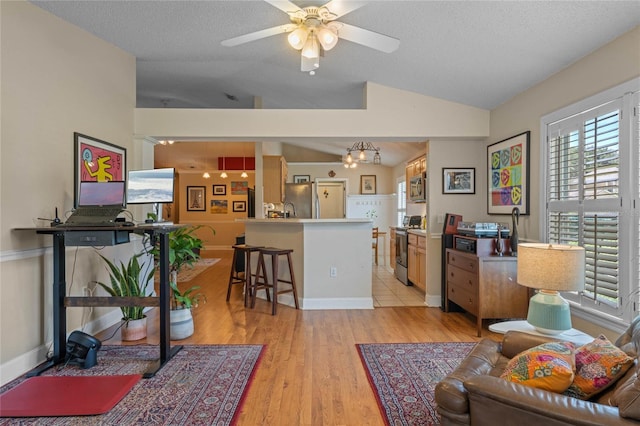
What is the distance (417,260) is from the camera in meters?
4.96

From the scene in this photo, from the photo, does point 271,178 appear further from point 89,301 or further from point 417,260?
point 89,301

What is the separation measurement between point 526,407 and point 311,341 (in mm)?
2119

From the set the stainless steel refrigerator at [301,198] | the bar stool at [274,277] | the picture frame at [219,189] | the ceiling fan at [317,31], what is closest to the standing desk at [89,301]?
the bar stool at [274,277]

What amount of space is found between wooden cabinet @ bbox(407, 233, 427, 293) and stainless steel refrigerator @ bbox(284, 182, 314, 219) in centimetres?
240

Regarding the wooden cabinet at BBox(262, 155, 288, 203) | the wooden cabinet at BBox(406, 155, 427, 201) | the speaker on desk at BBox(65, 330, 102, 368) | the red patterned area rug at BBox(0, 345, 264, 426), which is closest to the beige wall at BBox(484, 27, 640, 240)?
the wooden cabinet at BBox(406, 155, 427, 201)

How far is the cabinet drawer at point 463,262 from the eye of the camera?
3303 millimetres

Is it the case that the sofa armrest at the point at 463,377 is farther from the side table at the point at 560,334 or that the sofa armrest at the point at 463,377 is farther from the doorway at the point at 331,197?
the doorway at the point at 331,197

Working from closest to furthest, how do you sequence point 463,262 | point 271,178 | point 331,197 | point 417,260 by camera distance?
point 463,262
point 417,260
point 271,178
point 331,197

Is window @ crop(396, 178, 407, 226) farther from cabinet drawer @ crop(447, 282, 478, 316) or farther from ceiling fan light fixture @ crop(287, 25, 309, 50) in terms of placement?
ceiling fan light fixture @ crop(287, 25, 309, 50)

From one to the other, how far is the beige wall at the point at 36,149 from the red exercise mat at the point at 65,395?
0.28 m

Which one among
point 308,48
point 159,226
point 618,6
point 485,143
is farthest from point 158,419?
point 485,143

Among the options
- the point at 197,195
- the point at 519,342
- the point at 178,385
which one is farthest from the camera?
the point at 197,195

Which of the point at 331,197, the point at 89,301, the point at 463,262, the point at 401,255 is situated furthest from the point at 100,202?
the point at 331,197

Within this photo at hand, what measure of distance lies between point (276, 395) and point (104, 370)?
1.35m
